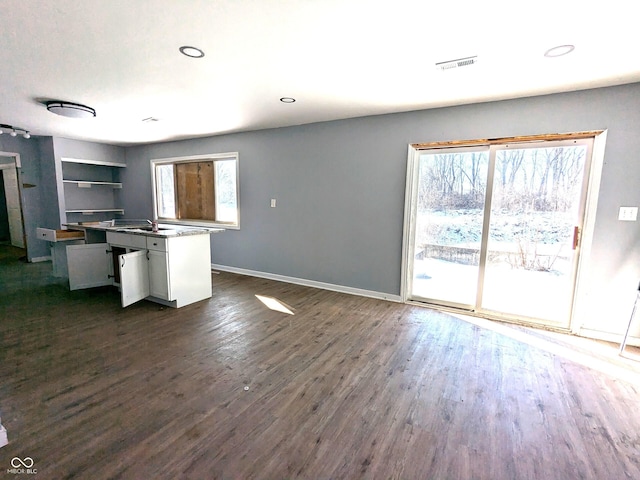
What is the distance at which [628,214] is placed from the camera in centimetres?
278

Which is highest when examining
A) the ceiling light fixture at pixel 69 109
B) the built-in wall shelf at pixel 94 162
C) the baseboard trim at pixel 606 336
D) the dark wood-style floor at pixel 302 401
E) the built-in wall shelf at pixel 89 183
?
the ceiling light fixture at pixel 69 109

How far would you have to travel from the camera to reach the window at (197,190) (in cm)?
530

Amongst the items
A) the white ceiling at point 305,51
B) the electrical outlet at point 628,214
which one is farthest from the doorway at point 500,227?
the white ceiling at point 305,51

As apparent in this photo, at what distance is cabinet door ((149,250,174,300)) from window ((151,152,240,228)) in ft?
6.03

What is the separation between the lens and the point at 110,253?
14.1ft

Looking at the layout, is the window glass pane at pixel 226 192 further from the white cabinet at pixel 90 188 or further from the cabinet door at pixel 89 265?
the white cabinet at pixel 90 188

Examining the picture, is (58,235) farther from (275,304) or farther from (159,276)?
(275,304)

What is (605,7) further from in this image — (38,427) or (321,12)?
(38,427)

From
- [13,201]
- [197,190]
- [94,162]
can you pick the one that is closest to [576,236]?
[197,190]

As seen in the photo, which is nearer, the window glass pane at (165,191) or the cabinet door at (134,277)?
the cabinet door at (134,277)

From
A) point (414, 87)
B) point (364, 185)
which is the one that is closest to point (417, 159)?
point (364, 185)

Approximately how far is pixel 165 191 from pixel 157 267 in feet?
10.7

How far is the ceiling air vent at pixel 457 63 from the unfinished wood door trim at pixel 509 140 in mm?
1138

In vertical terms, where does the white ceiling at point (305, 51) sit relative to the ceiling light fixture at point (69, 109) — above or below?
above
